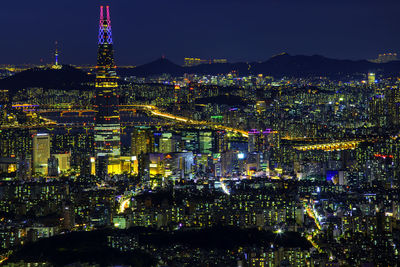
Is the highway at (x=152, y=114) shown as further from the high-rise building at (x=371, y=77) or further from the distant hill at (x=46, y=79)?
the high-rise building at (x=371, y=77)

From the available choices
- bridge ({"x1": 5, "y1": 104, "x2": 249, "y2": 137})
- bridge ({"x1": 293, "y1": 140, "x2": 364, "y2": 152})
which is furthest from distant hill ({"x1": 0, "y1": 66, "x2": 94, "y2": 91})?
bridge ({"x1": 293, "y1": 140, "x2": 364, "y2": 152})

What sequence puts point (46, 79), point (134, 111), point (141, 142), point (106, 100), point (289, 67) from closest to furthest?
point (141, 142), point (106, 100), point (134, 111), point (46, 79), point (289, 67)

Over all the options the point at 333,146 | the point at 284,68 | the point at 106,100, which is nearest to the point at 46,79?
the point at 106,100

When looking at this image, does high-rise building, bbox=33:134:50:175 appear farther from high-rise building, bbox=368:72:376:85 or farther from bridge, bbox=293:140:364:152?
high-rise building, bbox=368:72:376:85

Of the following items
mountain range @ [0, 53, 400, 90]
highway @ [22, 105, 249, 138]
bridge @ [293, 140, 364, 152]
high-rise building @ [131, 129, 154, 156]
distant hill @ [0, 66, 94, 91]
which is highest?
mountain range @ [0, 53, 400, 90]

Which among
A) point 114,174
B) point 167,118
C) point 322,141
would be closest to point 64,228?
point 114,174

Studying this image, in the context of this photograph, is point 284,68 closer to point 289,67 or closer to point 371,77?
point 289,67
